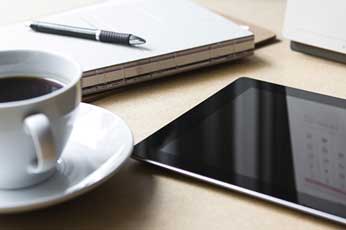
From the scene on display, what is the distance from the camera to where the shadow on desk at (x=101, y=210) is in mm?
501

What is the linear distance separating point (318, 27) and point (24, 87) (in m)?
0.42

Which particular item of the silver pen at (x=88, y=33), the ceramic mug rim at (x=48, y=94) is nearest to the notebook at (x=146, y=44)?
the silver pen at (x=88, y=33)

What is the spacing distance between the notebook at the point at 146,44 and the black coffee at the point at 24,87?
15 cm

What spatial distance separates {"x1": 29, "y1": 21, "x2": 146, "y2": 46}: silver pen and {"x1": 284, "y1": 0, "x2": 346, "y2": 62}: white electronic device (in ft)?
0.67

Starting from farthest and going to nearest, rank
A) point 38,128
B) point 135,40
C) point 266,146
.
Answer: point 135,40, point 266,146, point 38,128

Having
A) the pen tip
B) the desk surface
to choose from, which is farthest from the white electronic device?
the pen tip

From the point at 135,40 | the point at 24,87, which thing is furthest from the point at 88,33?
the point at 24,87

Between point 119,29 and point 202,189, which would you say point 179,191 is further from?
point 119,29

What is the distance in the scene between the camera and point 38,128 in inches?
18.4

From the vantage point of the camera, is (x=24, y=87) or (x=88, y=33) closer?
(x=24, y=87)

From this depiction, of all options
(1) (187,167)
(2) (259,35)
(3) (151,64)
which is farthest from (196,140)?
(2) (259,35)

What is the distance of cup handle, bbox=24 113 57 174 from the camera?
467 millimetres

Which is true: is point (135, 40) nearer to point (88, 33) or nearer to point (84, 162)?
point (88, 33)

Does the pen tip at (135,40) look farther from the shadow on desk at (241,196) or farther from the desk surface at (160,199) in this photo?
the shadow on desk at (241,196)
